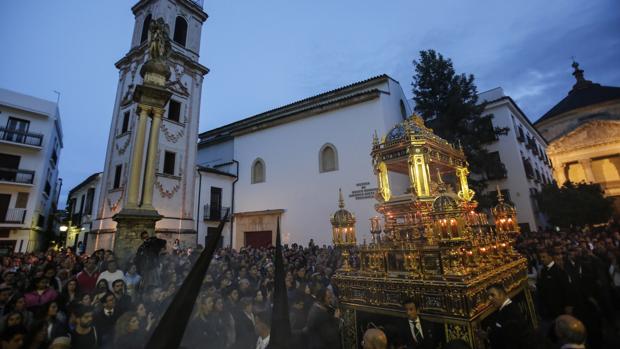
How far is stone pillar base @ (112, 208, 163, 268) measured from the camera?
820 cm

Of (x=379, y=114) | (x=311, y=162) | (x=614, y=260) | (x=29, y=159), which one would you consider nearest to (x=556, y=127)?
(x=379, y=114)

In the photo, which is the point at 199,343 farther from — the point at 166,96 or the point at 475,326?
the point at 166,96

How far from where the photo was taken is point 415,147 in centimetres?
612

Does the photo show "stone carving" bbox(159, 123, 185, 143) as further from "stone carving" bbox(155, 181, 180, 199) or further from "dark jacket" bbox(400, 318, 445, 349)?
"dark jacket" bbox(400, 318, 445, 349)

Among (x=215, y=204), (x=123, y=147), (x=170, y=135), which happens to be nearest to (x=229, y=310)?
(x=170, y=135)

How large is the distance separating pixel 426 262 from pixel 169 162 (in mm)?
14884

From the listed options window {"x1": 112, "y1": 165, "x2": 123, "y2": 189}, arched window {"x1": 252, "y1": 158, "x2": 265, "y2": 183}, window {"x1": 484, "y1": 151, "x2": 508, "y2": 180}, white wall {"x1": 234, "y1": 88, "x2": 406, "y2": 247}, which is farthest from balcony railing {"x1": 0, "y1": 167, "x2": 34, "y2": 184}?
window {"x1": 484, "y1": 151, "x2": 508, "y2": 180}

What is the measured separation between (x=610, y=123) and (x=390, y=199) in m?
35.1

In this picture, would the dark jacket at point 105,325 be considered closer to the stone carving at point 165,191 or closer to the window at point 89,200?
the stone carving at point 165,191

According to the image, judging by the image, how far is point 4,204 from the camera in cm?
1803

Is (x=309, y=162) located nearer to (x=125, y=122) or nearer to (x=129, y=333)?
(x=125, y=122)

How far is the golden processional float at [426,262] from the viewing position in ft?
12.6

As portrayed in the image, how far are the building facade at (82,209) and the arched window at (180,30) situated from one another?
445 inches

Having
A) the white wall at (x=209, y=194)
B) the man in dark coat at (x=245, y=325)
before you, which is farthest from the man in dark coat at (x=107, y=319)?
the white wall at (x=209, y=194)
